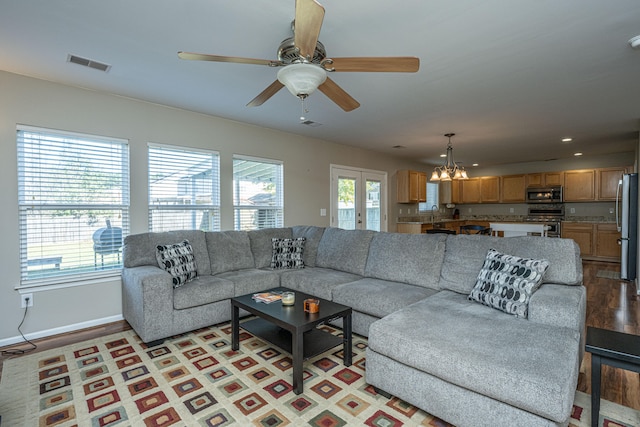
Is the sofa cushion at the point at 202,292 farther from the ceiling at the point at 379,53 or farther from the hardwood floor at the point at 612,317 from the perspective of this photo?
the hardwood floor at the point at 612,317

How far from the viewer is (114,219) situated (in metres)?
3.50

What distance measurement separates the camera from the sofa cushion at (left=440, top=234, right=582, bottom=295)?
2.29 metres

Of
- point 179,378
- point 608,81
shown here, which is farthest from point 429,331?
point 608,81

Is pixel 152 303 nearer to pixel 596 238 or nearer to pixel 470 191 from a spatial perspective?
pixel 596 238

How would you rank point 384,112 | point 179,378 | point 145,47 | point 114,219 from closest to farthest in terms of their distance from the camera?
point 179,378, point 145,47, point 114,219, point 384,112

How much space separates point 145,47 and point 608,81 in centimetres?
421

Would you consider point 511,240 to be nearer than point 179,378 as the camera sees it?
No

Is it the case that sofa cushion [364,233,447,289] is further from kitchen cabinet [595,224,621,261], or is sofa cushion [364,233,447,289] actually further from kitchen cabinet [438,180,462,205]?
kitchen cabinet [438,180,462,205]

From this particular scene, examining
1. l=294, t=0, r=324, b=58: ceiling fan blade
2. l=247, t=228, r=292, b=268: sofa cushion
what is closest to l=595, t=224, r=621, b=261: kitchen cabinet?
l=247, t=228, r=292, b=268: sofa cushion

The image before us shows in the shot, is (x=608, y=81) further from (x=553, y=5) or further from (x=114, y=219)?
(x=114, y=219)

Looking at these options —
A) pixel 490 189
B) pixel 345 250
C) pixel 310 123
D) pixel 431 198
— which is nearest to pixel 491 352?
pixel 345 250

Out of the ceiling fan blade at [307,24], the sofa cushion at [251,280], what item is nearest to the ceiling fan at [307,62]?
the ceiling fan blade at [307,24]

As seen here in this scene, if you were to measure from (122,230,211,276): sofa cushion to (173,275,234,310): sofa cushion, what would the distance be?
29 centimetres

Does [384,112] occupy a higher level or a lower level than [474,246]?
higher
